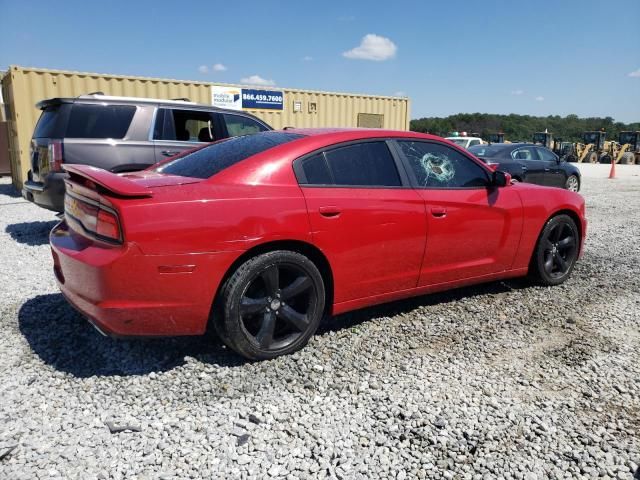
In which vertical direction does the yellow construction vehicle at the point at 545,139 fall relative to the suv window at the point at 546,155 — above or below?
above

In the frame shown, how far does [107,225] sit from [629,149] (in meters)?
43.6

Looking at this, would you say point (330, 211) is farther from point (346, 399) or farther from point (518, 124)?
point (518, 124)

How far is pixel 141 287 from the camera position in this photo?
2623 mm

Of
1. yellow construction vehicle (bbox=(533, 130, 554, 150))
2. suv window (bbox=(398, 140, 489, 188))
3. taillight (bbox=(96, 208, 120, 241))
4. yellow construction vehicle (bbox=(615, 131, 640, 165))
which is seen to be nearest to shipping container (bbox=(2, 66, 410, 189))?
taillight (bbox=(96, 208, 120, 241))

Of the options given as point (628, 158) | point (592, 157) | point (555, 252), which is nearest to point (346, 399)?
point (555, 252)

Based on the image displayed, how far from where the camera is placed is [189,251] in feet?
8.77

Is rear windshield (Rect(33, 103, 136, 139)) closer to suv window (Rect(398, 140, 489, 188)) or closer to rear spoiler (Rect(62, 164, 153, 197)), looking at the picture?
rear spoiler (Rect(62, 164, 153, 197))

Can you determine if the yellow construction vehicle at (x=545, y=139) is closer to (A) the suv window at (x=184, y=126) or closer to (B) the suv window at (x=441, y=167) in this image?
(A) the suv window at (x=184, y=126)

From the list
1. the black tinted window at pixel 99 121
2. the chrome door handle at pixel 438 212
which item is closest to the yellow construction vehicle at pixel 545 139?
the black tinted window at pixel 99 121

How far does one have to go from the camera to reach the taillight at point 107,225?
2611 millimetres

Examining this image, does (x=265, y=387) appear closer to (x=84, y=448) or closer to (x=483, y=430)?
(x=84, y=448)

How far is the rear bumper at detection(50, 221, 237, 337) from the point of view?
8.50 feet

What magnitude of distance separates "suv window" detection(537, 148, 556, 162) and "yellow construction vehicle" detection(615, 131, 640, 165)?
27046 millimetres

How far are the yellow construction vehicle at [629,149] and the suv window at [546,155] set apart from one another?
27.0 metres
